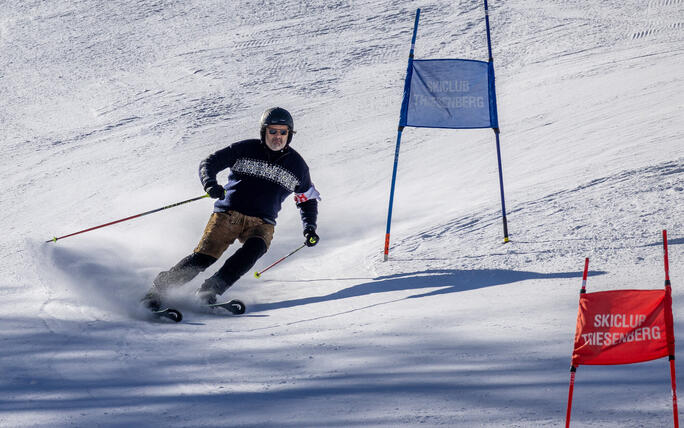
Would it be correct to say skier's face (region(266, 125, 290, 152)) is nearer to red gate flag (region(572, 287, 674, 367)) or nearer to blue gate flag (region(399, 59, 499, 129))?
blue gate flag (region(399, 59, 499, 129))

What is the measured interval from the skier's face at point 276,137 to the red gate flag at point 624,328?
331 centimetres

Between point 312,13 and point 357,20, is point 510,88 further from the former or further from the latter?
point 312,13

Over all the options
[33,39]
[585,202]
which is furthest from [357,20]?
[585,202]

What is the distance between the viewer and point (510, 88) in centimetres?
1136

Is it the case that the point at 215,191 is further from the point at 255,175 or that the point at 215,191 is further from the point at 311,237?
the point at 311,237

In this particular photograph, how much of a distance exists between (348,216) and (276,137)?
7.23 ft

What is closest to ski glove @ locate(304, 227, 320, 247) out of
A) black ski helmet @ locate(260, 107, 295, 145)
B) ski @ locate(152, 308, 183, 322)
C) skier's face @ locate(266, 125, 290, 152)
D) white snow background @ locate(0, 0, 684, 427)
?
white snow background @ locate(0, 0, 684, 427)

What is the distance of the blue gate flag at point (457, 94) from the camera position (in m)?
5.55

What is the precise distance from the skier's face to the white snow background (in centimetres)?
104

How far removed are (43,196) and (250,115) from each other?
11.3 ft

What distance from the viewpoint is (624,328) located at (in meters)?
2.42

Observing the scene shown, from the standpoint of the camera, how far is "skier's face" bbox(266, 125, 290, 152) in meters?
5.41

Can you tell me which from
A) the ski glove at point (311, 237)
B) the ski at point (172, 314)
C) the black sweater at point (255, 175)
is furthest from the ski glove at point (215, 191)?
the ski at point (172, 314)

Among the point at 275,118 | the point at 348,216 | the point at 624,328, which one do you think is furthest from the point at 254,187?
the point at 624,328
